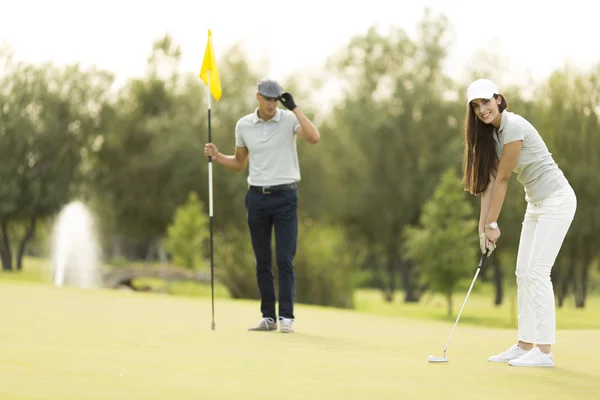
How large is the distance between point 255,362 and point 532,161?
2.20m

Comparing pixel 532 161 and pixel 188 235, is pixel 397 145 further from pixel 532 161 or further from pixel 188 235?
pixel 532 161

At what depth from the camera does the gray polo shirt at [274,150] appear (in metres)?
8.30

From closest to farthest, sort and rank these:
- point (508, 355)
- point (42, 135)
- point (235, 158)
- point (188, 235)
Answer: point (508, 355)
point (235, 158)
point (188, 235)
point (42, 135)

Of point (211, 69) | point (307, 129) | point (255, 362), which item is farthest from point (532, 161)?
point (211, 69)

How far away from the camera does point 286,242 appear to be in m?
8.40

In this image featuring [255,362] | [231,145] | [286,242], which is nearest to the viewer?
[255,362]

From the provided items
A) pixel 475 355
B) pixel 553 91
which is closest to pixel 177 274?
pixel 553 91

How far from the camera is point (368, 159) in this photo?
41469mm

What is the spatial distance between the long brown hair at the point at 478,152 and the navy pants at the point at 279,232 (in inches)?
97.1

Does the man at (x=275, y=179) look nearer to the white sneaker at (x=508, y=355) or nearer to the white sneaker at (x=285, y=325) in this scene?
the white sneaker at (x=285, y=325)

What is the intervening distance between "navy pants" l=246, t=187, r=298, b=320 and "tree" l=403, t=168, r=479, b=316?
2397 cm

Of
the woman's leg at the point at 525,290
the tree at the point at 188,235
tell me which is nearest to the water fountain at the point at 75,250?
the tree at the point at 188,235

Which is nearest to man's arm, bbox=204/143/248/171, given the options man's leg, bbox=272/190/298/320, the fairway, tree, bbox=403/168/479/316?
man's leg, bbox=272/190/298/320

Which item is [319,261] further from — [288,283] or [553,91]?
[553,91]
